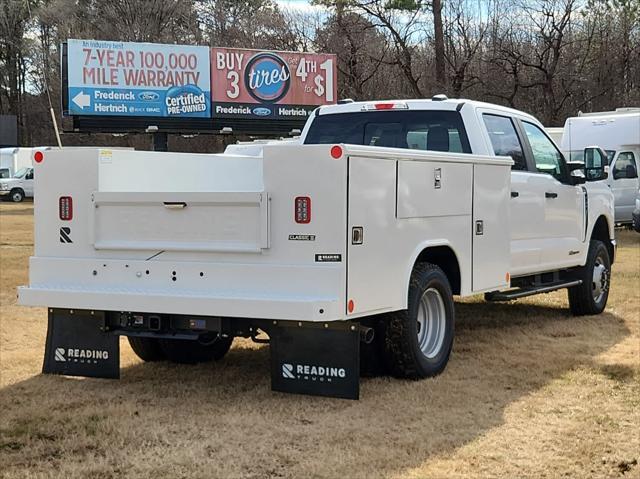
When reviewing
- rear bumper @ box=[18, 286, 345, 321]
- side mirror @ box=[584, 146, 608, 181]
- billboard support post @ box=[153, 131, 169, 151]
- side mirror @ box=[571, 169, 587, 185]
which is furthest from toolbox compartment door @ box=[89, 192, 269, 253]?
billboard support post @ box=[153, 131, 169, 151]

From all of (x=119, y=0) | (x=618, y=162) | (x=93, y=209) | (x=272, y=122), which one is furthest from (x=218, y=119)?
(x=93, y=209)

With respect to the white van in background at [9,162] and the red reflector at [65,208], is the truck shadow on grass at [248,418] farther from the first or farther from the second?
the white van in background at [9,162]

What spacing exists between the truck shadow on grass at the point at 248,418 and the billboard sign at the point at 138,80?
2568 centimetres

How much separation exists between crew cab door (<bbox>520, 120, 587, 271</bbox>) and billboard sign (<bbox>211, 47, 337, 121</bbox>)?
2389cm

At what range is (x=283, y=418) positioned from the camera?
5.71 m

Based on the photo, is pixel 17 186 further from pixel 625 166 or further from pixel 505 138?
pixel 505 138

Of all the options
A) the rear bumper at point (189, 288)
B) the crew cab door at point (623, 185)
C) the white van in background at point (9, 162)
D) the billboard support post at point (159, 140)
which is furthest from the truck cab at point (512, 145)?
the white van in background at point (9, 162)

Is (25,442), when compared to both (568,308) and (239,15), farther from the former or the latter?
(239,15)

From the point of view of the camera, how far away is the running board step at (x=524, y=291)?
809 centimetres

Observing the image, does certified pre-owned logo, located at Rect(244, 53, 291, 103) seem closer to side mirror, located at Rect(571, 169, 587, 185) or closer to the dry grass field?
side mirror, located at Rect(571, 169, 587, 185)

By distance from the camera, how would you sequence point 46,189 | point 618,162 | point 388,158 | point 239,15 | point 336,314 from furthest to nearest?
point 239,15 < point 618,162 < point 46,189 < point 388,158 < point 336,314

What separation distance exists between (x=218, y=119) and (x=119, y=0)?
945 inches

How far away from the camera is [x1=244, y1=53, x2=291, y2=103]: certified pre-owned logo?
108 ft

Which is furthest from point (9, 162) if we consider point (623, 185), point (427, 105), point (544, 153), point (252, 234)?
point (252, 234)
